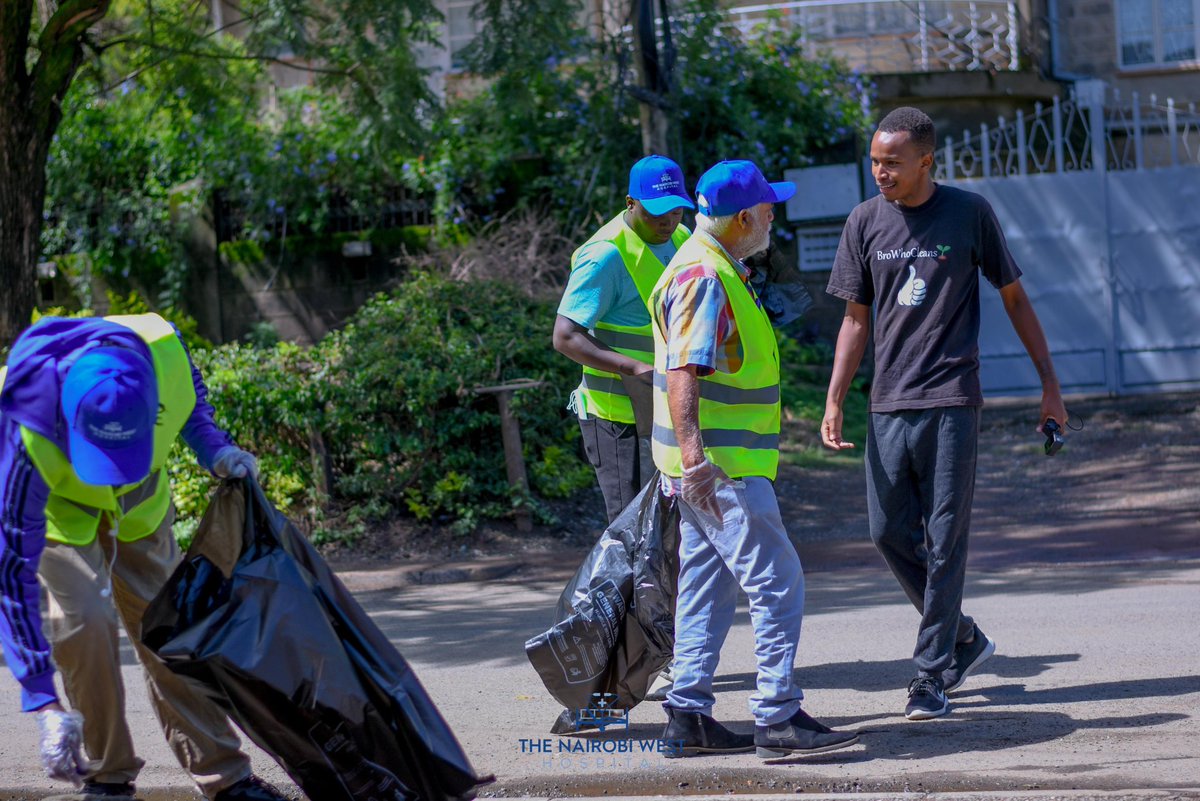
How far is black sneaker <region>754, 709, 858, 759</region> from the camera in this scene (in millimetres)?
4078

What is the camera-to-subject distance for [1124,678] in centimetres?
497

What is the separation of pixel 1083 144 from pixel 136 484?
11.9m

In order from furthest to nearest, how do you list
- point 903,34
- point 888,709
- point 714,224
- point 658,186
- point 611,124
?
point 903,34
point 611,124
point 658,186
point 888,709
point 714,224

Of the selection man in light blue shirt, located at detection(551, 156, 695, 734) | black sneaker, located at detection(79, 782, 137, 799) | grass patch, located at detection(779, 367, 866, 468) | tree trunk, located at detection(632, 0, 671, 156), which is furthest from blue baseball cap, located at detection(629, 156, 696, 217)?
tree trunk, located at detection(632, 0, 671, 156)

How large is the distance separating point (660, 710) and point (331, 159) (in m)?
9.36

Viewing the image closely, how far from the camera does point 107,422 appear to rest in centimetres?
322

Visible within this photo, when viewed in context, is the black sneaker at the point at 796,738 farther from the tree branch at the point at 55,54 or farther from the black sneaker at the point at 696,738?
the tree branch at the point at 55,54

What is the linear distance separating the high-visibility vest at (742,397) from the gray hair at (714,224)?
95 mm

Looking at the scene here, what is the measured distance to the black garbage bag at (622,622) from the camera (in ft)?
14.3

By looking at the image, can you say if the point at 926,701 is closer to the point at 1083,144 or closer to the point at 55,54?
the point at 55,54

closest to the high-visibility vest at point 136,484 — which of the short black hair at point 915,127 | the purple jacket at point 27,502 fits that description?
the purple jacket at point 27,502

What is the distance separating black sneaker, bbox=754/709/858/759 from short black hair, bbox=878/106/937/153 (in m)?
2.01

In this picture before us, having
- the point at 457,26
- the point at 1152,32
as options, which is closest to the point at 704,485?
the point at 457,26

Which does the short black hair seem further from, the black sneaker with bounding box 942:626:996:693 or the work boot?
the work boot
